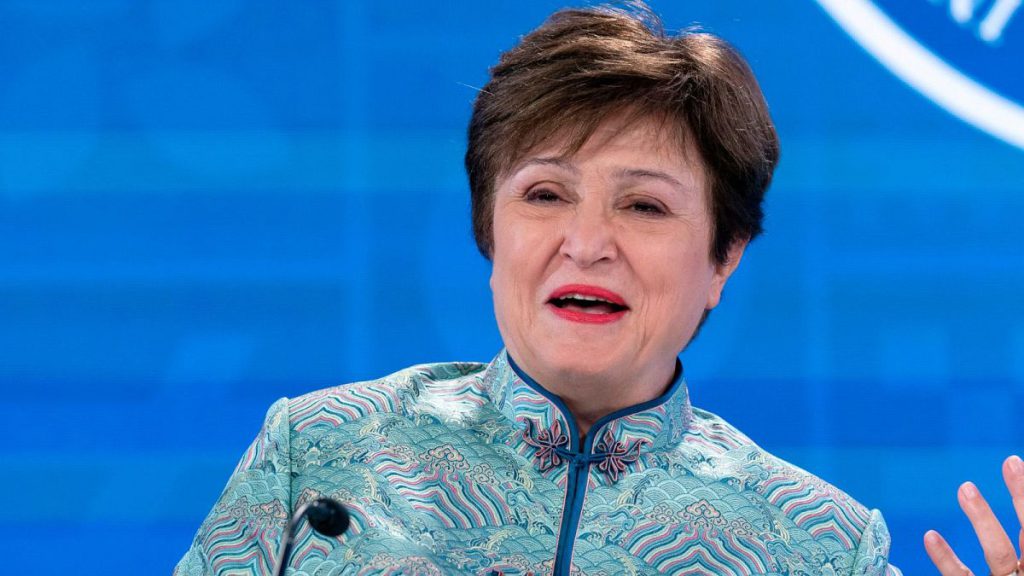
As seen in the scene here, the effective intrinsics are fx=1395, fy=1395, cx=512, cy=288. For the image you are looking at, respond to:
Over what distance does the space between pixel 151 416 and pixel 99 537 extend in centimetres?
23

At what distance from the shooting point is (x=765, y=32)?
2.52 meters

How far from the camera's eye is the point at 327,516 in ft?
4.08

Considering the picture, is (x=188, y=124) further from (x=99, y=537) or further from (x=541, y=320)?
(x=541, y=320)

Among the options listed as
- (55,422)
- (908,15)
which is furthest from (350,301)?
(908,15)

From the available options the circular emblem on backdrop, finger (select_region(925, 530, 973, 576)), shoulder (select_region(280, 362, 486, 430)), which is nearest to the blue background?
the circular emblem on backdrop

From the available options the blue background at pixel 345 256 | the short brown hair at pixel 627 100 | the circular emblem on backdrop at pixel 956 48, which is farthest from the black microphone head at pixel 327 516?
the circular emblem on backdrop at pixel 956 48

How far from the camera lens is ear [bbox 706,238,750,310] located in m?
1.95

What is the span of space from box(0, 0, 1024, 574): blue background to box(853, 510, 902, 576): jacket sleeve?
63 centimetres

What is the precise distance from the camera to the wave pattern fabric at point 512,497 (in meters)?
1.75

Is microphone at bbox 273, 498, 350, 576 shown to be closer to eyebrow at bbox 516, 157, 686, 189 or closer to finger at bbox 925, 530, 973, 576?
eyebrow at bbox 516, 157, 686, 189

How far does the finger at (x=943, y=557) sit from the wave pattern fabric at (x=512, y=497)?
0.11 meters

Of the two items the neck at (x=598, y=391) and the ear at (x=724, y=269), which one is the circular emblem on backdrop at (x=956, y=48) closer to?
the ear at (x=724, y=269)

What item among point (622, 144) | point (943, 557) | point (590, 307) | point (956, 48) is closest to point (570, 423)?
point (590, 307)

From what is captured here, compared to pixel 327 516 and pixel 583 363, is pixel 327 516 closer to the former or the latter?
pixel 327 516
